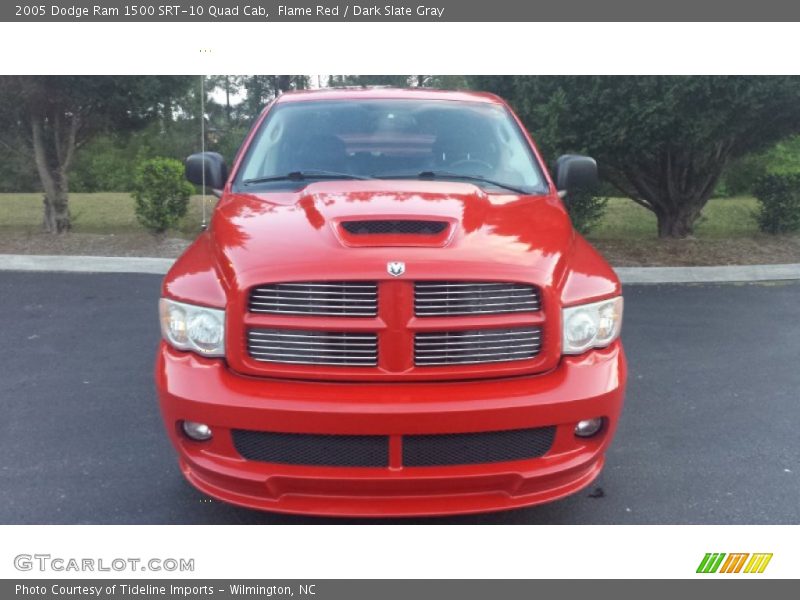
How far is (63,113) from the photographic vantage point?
11.4m

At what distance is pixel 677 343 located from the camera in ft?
20.7

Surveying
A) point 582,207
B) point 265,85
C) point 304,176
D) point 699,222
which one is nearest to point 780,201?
point 699,222

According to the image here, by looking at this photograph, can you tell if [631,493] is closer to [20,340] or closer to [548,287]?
[548,287]

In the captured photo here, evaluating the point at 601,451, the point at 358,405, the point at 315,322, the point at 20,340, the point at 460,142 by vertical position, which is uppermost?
the point at 460,142

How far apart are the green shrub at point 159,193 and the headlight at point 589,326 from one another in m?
8.93

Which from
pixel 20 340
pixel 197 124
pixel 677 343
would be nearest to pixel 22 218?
pixel 197 124

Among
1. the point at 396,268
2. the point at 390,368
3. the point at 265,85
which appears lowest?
the point at 390,368

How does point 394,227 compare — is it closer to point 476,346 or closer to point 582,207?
point 476,346

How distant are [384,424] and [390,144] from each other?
216 cm

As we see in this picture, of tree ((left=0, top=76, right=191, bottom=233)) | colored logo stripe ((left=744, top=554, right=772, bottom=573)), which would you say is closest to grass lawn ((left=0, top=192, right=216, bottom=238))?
tree ((left=0, top=76, right=191, bottom=233))

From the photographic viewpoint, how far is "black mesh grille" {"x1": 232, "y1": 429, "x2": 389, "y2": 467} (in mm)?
2867

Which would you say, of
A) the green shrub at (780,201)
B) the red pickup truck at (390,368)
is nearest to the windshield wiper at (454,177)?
the red pickup truck at (390,368)

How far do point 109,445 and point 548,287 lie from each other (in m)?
2.74

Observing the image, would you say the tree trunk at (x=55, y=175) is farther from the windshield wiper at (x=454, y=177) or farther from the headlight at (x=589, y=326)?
the headlight at (x=589, y=326)
